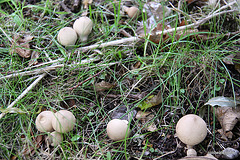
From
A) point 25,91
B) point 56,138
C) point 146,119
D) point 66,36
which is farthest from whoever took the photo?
point 66,36

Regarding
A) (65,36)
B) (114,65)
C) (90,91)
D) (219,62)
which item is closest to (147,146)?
(90,91)

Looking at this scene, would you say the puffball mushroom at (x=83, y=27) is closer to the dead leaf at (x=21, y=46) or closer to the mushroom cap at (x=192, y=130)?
the dead leaf at (x=21, y=46)

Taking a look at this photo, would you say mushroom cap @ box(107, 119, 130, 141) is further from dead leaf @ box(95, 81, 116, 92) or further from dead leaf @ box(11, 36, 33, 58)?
dead leaf @ box(11, 36, 33, 58)

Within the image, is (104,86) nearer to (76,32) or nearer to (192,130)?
(76,32)

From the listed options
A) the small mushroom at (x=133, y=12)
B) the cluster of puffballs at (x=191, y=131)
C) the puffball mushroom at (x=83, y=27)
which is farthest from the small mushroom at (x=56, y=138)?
the small mushroom at (x=133, y=12)

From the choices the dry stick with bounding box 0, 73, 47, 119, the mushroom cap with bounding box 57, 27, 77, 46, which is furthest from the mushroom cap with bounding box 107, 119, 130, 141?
the mushroom cap with bounding box 57, 27, 77, 46

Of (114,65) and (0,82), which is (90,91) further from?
(0,82)

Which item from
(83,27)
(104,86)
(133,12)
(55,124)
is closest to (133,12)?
(133,12)
